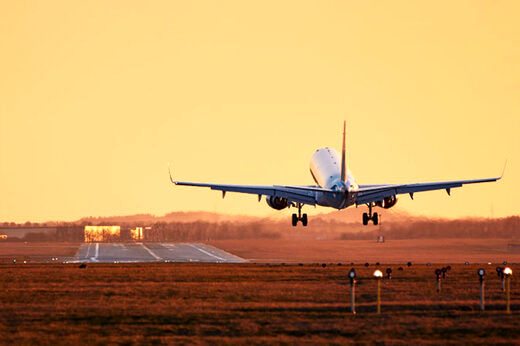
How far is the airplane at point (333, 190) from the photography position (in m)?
86.2

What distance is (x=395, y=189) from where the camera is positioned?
90438 mm

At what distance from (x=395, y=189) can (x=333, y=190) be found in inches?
312

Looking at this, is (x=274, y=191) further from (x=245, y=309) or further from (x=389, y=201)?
(x=245, y=309)

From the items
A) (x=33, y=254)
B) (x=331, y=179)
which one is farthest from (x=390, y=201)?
(x=33, y=254)

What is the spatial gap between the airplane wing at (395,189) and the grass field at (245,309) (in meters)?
14.7

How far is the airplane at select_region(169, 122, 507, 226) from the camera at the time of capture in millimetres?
86188

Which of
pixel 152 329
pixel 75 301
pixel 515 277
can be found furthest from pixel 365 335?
pixel 515 277

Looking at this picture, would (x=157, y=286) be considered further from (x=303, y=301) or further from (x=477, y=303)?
(x=477, y=303)

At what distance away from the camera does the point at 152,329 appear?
39500 mm

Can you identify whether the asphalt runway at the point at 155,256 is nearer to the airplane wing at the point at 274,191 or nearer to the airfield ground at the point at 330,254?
the airfield ground at the point at 330,254

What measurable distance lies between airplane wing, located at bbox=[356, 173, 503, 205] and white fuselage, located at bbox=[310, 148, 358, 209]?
1.37 m

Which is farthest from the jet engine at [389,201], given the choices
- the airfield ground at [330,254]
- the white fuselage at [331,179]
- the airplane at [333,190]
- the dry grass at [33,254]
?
the dry grass at [33,254]

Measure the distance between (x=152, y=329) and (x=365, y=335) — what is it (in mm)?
9539

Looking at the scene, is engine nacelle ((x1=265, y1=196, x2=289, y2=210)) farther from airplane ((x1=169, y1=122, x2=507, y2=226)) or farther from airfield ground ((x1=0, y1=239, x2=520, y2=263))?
airfield ground ((x1=0, y1=239, x2=520, y2=263))
